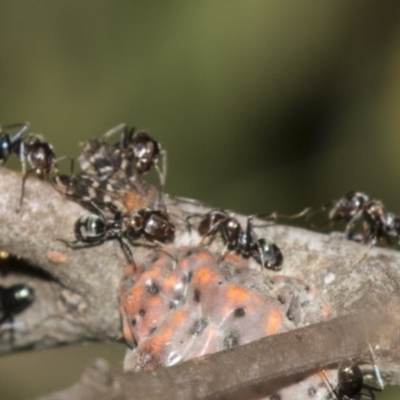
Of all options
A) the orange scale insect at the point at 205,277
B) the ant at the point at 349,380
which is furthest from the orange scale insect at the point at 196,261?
the ant at the point at 349,380

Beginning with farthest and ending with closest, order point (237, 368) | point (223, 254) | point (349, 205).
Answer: point (349, 205) < point (223, 254) < point (237, 368)

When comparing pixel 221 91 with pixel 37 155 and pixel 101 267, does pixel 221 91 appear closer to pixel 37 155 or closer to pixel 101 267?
pixel 37 155

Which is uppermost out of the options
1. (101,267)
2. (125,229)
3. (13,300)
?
(125,229)

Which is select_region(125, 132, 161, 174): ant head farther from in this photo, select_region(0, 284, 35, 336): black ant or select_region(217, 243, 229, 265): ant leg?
select_region(217, 243, 229, 265): ant leg

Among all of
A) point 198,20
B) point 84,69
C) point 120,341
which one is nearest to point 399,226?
point 120,341

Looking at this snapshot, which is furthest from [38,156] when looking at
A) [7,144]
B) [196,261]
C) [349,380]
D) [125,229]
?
[349,380]

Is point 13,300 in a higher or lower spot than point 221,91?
lower

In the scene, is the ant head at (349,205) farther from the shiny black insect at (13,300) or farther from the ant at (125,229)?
the shiny black insect at (13,300)

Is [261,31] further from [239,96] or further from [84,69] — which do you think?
[84,69]

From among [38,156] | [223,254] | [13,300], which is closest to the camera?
[223,254]
